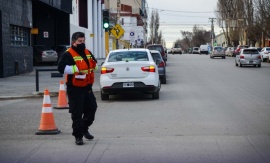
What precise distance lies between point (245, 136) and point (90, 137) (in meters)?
2.78

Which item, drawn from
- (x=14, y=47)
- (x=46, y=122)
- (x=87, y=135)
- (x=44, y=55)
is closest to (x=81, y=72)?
(x=87, y=135)

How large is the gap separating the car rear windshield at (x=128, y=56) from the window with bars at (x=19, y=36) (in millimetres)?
12902

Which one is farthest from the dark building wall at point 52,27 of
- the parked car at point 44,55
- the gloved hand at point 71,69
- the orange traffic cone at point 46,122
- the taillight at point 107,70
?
the gloved hand at point 71,69

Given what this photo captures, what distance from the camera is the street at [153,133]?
7.62 meters

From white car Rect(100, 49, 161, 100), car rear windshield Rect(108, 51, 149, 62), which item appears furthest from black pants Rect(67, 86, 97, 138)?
car rear windshield Rect(108, 51, 149, 62)

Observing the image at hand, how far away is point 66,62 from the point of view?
8.40m

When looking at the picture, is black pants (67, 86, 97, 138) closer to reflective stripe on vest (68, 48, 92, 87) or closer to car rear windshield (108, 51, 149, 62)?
reflective stripe on vest (68, 48, 92, 87)

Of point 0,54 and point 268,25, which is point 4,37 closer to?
point 0,54

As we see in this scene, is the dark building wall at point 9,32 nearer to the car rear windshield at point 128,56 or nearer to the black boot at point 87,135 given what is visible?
the car rear windshield at point 128,56

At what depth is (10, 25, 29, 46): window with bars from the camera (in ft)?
91.2

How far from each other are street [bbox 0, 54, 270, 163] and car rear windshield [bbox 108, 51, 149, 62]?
1277 mm

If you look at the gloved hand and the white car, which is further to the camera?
the white car

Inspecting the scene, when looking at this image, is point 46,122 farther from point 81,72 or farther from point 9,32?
point 9,32

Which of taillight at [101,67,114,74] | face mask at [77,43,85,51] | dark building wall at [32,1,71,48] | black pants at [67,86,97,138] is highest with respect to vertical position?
dark building wall at [32,1,71,48]
